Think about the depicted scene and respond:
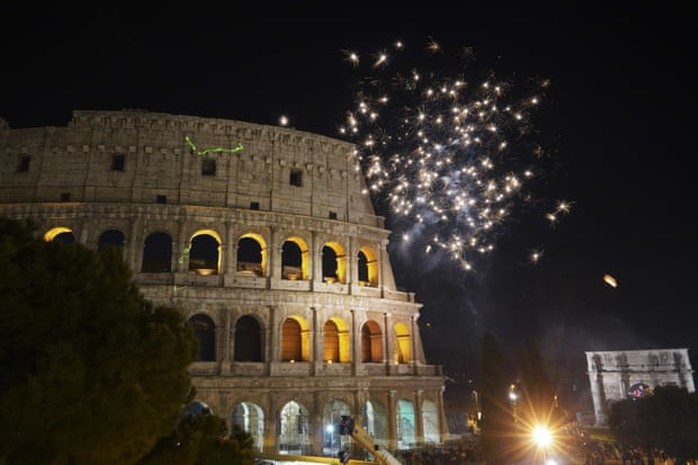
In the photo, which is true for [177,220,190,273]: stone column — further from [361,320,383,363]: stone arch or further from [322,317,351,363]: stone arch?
[361,320,383,363]: stone arch

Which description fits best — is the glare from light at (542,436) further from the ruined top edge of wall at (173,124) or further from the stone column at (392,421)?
the ruined top edge of wall at (173,124)

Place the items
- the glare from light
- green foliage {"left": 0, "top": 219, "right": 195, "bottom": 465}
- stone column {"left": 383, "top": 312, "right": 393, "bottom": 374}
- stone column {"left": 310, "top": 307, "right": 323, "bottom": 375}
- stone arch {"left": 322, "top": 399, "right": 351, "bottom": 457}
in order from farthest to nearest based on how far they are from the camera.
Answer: stone column {"left": 383, "top": 312, "right": 393, "bottom": 374}, stone column {"left": 310, "top": 307, "right": 323, "bottom": 375}, the glare from light, stone arch {"left": 322, "top": 399, "right": 351, "bottom": 457}, green foliage {"left": 0, "top": 219, "right": 195, "bottom": 465}

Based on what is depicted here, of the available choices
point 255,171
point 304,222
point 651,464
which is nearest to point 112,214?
point 255,171

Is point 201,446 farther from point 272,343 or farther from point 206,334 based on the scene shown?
point 206,334

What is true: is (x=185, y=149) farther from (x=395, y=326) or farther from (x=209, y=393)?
(x=395, y=326)

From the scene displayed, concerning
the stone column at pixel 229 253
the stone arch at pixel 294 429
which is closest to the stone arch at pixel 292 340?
the stone arch at pixel 294 429

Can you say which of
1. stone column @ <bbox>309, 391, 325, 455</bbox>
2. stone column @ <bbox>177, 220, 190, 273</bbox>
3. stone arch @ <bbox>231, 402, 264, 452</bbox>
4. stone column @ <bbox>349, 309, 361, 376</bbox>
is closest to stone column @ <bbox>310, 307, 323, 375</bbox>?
stone column @ <bbox>309, 391, 325, 455</bbox>

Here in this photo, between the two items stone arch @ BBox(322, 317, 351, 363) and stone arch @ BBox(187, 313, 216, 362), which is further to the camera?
stone arch @ BBox(322, 317, 351, 363)
